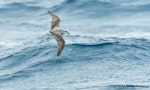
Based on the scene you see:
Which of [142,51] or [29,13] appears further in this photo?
[29,13]

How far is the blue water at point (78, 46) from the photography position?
733 inches

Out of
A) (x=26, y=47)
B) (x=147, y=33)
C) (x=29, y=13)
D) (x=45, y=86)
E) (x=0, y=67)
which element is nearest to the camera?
(x=45, y=86)

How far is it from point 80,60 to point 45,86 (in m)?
2.56

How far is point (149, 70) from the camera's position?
19094 mm

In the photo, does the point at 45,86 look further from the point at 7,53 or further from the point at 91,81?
the point at 7,53

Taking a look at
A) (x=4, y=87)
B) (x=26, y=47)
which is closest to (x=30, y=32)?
(x=26, y=47)

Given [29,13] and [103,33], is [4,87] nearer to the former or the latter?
[103,33]

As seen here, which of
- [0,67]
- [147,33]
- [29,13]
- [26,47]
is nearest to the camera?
[0,67]

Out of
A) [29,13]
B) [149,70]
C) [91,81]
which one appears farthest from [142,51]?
[29,13]

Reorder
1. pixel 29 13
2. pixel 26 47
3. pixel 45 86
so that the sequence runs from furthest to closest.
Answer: pixel 29 13 < pixel 26 47 < pixel 45 86

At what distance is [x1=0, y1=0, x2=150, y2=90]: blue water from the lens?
18609mm

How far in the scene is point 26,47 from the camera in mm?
21891

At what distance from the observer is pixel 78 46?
21.6 meters

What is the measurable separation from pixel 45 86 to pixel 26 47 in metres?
3.99
